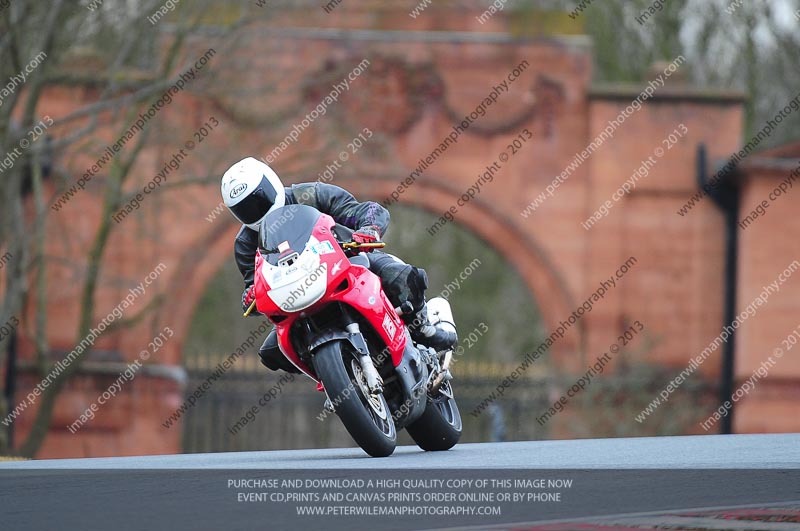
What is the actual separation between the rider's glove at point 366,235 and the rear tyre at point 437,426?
131cm

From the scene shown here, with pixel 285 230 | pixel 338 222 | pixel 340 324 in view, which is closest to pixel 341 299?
pixel 340 324

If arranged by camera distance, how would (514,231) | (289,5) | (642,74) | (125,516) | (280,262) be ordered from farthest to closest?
1. (642,74)
2. (514,231)
3. (289,5)
4. (280,262)
5. (125,516)

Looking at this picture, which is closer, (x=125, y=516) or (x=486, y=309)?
(x=125, y=516)

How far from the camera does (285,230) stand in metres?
8.02

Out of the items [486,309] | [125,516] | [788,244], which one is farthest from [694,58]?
[125,516]

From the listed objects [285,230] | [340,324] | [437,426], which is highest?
[285,230]

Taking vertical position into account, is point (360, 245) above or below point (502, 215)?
above

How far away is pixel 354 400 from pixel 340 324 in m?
0.57

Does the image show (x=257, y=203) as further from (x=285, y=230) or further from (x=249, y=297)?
(x=249, y=297)

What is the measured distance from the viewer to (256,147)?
21594 mm

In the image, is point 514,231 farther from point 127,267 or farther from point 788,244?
point 127,267

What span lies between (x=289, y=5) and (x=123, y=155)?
13.1 ft

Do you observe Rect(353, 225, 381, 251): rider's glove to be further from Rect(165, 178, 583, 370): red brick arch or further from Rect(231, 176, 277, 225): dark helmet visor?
Rect(165, 178, 583, 370): red brick arch

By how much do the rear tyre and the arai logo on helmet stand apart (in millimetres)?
1888
